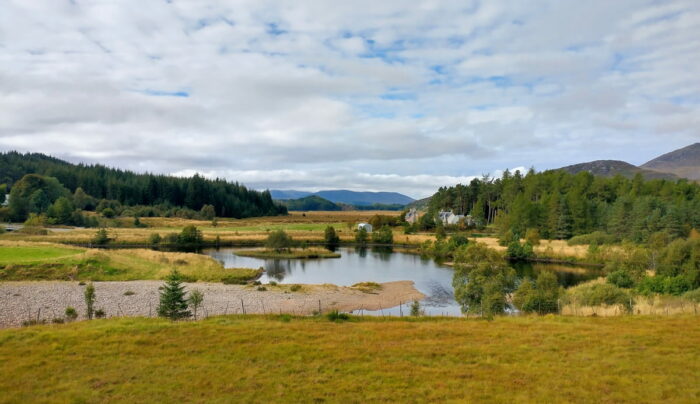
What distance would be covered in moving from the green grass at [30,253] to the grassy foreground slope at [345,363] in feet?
110

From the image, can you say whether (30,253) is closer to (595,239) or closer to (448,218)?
(595,239)

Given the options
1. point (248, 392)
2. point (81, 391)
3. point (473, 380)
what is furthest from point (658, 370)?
point (81, 391)

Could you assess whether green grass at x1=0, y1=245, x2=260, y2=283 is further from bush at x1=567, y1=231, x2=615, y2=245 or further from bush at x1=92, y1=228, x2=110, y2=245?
bush at x1=567, y1=231, x2=615, y2=245

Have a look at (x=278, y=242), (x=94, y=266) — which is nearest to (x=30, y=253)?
(x=94, y=266)

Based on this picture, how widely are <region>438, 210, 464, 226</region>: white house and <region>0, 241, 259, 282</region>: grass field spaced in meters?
76.9

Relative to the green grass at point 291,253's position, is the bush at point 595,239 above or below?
above

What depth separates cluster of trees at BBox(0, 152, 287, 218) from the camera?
508 ft

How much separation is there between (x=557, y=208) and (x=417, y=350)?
8268cm

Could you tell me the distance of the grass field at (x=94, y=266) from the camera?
1672 inches

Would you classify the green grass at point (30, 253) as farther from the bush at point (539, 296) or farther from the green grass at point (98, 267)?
the bush at point (539, 296)

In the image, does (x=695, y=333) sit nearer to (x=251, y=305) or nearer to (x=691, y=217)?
(x=251, y=305)

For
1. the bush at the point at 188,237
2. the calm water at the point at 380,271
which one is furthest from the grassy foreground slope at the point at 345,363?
the bush at the point at 188,237

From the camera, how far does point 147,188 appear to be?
539 ft

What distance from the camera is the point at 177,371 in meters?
13.2
